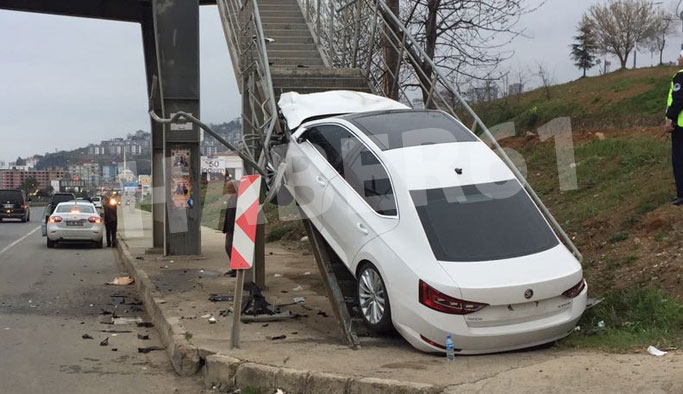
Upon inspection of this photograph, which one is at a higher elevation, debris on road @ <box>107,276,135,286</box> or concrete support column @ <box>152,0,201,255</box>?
concrete support column @ <box>152,0,201,255</box>

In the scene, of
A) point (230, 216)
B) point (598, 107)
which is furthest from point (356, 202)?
point (598, 107)

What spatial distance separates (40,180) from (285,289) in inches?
4706

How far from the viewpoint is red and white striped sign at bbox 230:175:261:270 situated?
7312 mm

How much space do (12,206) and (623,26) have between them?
37518 mm

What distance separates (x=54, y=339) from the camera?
29.5ft

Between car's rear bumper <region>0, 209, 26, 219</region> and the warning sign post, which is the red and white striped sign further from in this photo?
car's rear bumper <region>0, 209, 26, 219</region>

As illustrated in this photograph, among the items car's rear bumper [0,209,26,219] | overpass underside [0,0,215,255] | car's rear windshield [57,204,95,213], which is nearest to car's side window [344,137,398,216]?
overpass underside [0,0,215,255]

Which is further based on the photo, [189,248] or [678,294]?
[189,248]

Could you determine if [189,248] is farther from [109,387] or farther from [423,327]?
[423,327]

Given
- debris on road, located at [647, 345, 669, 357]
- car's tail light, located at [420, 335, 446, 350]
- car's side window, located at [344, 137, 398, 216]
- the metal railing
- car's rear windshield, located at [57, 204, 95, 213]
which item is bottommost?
debris on road, located at [647, 345, 669, 357]

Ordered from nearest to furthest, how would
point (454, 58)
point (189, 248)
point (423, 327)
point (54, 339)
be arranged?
point (423, 327), point (54, 339), point (454, 58), point (189, 248)

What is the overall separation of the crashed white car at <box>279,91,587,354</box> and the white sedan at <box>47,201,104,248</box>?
51.4 feet

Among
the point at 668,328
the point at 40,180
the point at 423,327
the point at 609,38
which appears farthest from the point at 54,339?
the point at 40,180

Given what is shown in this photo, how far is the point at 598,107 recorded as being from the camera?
939 inches
